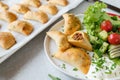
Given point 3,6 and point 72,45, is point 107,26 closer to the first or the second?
point 72,45

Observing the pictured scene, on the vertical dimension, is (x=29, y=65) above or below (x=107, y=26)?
below

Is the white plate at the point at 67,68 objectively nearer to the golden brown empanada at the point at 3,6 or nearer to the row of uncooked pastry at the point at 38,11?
the row of uncooked pastry at the point at 38,11

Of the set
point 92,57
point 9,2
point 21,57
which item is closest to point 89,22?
point 92,57

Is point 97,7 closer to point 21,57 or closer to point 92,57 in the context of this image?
point 92,57

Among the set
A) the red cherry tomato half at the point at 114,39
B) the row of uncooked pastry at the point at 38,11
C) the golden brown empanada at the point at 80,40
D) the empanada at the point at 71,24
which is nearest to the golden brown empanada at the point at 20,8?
the row of uncooked pastry at the point at 38,11

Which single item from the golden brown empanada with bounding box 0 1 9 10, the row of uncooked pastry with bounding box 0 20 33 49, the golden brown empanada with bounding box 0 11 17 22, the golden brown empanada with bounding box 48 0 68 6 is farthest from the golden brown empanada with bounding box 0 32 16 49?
the golden brown empanada with bounding box 48 0 68 6

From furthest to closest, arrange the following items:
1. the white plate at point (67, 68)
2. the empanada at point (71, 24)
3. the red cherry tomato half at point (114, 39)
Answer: the empanada at point (71, 24) < the red cherry tomato half at point (114, 39) < the white plate at point (67, 68)

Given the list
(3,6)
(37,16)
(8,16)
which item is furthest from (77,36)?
(3,6)
